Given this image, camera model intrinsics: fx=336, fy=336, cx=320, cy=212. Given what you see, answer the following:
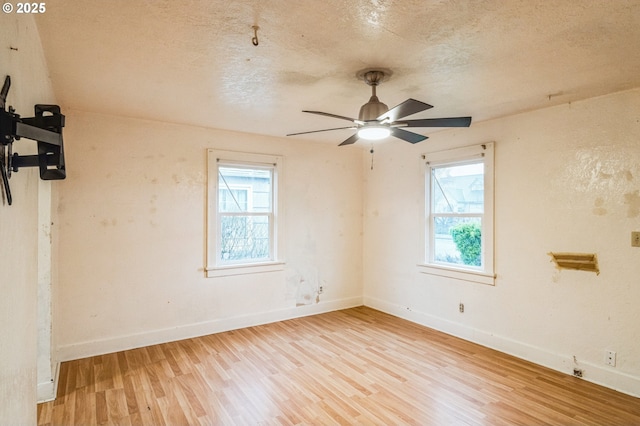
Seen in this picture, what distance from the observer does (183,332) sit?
3.97 meters

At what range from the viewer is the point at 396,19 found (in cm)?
182

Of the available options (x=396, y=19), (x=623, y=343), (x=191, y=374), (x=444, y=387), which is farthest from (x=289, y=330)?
(x=396, y=19)

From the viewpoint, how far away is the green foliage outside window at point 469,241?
396cm

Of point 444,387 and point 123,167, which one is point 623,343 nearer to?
point 444,387

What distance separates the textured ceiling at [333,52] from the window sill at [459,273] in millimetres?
1815

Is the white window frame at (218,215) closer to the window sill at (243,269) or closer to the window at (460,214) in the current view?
the window sill at (243,269)

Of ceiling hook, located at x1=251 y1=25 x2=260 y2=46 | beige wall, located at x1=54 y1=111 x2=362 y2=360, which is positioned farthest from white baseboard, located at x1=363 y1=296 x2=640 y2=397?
ceiling hook, located at x1=251 y1=25 x2=260 y2=46

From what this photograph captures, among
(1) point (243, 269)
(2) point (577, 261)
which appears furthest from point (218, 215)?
(2) point (577, 261)

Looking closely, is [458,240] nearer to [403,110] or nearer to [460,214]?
[460,214]

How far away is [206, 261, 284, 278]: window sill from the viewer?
13.7 feet

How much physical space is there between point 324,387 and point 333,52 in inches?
103

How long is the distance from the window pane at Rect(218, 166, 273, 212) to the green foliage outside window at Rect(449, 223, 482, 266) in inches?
98.0

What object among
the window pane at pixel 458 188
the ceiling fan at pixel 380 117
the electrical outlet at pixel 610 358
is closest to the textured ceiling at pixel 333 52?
the ceiling fan at pixel 380 117

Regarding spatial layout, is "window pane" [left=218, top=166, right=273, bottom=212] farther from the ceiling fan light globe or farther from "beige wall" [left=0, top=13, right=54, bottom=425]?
"beige wall" [left=0, top=13, right=54, bottom=425]
